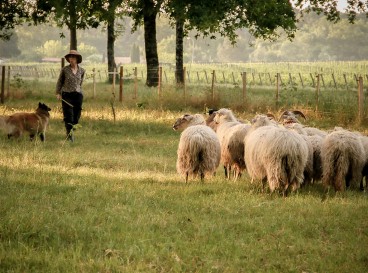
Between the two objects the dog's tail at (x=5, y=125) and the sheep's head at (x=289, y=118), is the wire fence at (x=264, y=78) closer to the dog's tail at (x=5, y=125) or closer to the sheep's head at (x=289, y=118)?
the dog's tail at (x=5, y=125)

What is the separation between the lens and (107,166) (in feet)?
37.2

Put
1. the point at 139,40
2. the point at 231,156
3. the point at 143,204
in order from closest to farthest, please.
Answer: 1. the point at 143,204
2. the point at 231,156
3. the point at 139,40

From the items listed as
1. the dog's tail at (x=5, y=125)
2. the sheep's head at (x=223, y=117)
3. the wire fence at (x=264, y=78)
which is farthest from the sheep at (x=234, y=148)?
the wire fence at (x=264, y=78)

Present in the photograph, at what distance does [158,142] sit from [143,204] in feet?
24.3

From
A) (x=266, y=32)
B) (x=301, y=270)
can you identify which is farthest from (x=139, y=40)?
(x=301, y=270)

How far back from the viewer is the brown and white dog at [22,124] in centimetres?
1370

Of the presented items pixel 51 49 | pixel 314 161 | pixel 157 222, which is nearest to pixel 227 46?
pixel 51 49

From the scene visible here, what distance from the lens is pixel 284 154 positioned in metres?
8.62

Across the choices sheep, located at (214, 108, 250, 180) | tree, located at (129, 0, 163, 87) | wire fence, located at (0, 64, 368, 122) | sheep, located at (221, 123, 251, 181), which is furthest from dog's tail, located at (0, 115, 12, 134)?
tree, located at (129, 0, 163, 87)

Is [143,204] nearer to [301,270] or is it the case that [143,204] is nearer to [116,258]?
[116,258]

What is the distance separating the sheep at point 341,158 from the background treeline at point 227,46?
102997 mm

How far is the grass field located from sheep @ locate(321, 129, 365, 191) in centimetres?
33

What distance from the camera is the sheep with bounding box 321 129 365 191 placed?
9.16m

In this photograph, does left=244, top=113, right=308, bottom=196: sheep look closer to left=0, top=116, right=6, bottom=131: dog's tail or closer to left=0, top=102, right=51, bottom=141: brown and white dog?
left=0, top=102, right=51, bottom=141: brown and white dog
